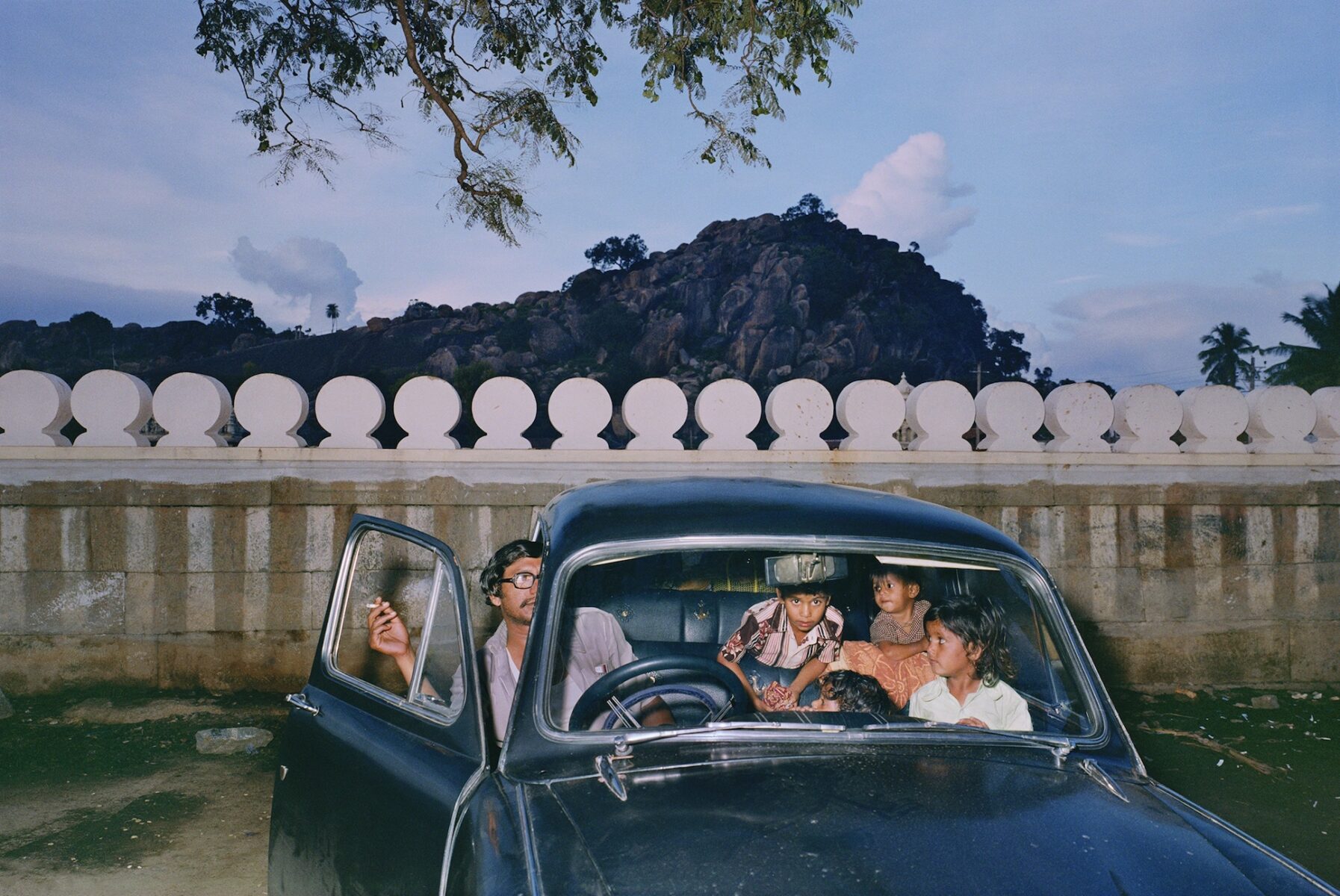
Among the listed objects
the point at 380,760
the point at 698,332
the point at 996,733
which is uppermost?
the point at 698,332

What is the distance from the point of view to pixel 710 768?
1.97m

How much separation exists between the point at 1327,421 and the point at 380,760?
674 centimetres

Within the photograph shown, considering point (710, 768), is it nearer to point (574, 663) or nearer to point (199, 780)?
point (574, 663)

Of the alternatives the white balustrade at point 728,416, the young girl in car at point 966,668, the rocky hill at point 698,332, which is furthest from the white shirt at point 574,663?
the rocky hill at point 698,332

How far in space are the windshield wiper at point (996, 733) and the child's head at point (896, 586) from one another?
0.92 m

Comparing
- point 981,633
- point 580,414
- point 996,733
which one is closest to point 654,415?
point 580,414

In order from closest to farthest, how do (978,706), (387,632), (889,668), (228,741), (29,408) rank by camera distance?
(978,706) → (387,632) → (889,668) → (228,741) → (29,408)

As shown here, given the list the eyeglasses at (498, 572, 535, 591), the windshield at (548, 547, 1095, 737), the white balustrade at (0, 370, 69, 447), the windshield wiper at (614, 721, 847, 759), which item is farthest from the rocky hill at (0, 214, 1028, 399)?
the windshield wiper at (614, 721, 847, 759)

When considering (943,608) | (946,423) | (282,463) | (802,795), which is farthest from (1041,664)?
(282,463)

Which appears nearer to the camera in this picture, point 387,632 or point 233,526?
point 387,632

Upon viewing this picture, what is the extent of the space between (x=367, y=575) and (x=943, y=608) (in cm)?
445

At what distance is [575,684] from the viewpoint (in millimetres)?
2268

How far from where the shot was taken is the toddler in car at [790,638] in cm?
297

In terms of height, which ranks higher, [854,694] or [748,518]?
[748,518]
